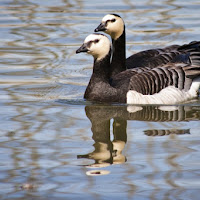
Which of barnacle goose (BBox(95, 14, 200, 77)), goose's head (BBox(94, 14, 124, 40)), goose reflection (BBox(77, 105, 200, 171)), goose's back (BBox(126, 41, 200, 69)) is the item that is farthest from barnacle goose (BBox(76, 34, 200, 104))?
goose's head (BBox(94, 14, 124, 40))

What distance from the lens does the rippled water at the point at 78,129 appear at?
22.7 ft

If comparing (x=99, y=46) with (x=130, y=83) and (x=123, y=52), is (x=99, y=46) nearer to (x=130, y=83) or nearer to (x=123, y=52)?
(x=130, y=83)

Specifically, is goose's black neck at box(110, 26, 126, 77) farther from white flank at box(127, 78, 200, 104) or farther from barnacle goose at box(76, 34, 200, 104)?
white flank at box(127, 78, 200, 104)

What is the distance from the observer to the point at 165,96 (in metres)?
10.8

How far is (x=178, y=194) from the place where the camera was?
6637 mm

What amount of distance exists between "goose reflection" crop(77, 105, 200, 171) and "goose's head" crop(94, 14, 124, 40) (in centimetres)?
186

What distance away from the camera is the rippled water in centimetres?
693

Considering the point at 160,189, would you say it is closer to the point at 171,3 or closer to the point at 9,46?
the point at 9,46

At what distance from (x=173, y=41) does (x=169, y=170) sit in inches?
316

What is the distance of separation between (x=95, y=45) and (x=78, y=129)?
1.85m

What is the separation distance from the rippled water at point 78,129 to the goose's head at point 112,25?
41.4 inches

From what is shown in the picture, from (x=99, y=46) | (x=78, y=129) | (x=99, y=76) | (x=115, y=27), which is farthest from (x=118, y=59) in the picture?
(x=78, y=129)

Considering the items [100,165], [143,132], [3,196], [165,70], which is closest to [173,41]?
[165,70]

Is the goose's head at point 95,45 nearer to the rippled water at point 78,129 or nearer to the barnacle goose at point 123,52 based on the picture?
the rippled water at point 78,129
